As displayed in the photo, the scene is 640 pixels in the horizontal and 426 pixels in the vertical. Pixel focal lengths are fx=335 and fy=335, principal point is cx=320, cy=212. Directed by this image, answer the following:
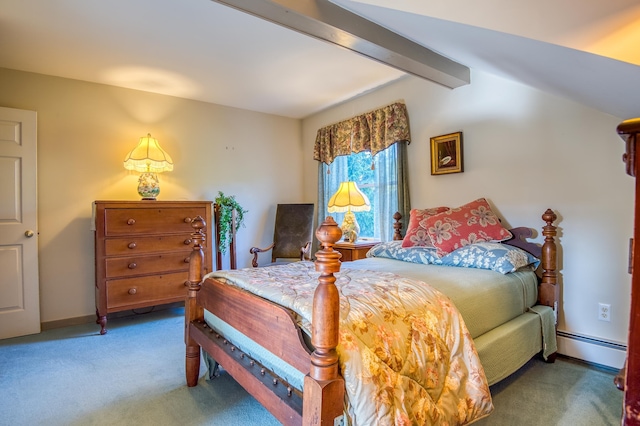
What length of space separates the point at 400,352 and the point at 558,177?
1.99m

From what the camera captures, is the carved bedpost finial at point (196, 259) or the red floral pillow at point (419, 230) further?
the red floral pillow at point (419, 230)

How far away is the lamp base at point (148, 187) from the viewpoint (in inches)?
133

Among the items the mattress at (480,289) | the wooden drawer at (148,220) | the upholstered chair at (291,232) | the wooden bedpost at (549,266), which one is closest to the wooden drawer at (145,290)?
the wooden drawer at (148,220)

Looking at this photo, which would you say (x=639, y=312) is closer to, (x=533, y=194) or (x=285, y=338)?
(x=285, y=338)

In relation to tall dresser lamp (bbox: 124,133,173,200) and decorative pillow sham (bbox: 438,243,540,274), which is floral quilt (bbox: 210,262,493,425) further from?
tall dresser lamp (bbox: 124,133,173,200)

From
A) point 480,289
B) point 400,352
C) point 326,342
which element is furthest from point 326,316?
point 480,289

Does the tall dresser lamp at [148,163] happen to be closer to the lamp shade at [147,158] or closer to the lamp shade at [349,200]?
the lamp shade at [147,158]

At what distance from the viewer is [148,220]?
3.20 metres

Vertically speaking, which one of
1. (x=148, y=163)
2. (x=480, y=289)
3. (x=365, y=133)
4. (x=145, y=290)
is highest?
(x=365, y=133)

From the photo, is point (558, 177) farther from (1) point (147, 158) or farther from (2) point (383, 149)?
(1) point (147, 158)

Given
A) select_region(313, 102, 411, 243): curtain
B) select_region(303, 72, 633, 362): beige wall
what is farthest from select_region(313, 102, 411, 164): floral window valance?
select_region(303, 72, 633, 362): beige wall

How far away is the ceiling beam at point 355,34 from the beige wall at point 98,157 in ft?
7.73

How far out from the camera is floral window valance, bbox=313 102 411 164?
3410 mm

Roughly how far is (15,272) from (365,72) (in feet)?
12.1
